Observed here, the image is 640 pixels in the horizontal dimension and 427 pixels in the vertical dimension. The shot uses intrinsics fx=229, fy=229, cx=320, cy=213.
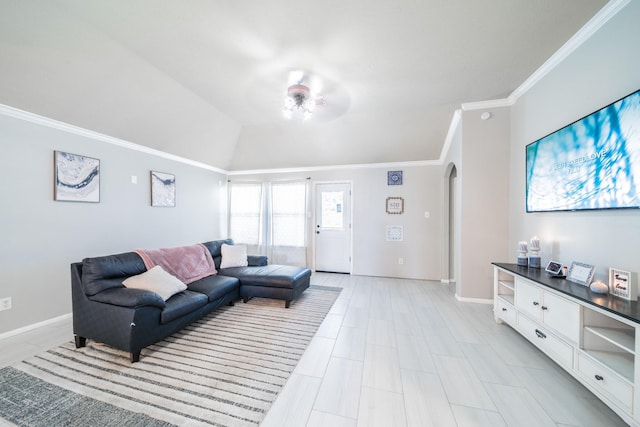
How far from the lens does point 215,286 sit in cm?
278

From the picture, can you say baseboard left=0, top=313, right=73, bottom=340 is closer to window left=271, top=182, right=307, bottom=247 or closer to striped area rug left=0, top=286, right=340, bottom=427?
striped area rug left=0, top=286, right=340, bottom=427

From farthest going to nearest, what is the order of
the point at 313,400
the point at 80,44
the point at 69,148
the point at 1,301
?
the point at 69,148, the point at 1,301, the point at 80,44, the point at 313,400

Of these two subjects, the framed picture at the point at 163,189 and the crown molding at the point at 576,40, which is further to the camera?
Result: the framed picture at the point at 163,189

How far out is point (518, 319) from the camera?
86.5 inches

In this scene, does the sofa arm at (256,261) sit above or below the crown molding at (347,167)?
below

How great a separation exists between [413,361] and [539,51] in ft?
10.0

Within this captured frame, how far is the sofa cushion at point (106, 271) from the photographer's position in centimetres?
207

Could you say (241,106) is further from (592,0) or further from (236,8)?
(592,0)

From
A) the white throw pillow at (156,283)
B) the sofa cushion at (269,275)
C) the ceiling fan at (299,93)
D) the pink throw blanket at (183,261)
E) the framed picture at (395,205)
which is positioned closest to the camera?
the white throw pillow at (156,283)

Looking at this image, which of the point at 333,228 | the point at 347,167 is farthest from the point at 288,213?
the point at 347,167

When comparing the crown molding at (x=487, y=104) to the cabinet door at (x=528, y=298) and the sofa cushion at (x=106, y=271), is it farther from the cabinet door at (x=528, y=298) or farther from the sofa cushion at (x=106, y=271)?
the sofa cushion at (x=106, y=271)

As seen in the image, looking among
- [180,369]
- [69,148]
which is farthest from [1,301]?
[180,369]

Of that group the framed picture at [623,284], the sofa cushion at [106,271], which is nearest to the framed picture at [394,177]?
the framed picture at [623,284]

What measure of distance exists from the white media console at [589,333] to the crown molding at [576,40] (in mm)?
2025
